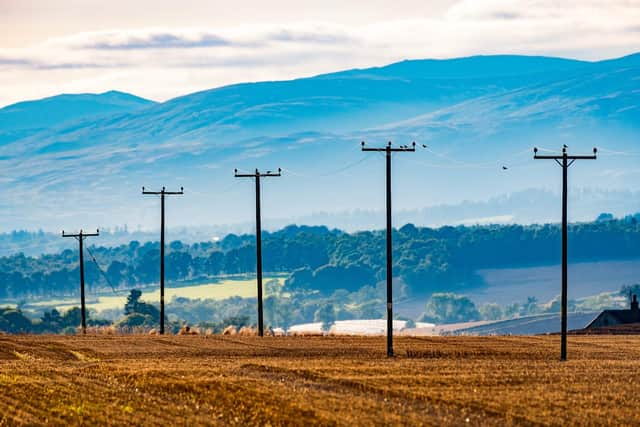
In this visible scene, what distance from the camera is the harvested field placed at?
119 ft

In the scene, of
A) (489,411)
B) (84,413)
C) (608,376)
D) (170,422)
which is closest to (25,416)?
(84,413)

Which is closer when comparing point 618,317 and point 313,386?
point 313,386

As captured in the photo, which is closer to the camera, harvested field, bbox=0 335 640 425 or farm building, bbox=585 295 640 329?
harvested field, bbox=0 335 640 425

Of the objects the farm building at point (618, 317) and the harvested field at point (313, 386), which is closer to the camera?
the harvested field at point (313, 386)

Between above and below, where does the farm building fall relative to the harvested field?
below

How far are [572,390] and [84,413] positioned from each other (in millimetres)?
14357

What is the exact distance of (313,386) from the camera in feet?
141

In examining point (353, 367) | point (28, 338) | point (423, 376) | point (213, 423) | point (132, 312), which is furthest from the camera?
point (132, 312)

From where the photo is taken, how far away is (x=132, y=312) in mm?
187750

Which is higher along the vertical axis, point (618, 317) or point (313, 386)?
point (313, 386)

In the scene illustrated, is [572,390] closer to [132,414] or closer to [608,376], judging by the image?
[608,376]

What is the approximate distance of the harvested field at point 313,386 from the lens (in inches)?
1427

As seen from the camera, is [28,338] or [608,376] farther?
[28,338]

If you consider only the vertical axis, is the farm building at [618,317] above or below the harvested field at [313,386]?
below
